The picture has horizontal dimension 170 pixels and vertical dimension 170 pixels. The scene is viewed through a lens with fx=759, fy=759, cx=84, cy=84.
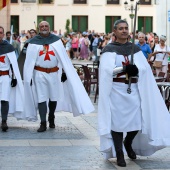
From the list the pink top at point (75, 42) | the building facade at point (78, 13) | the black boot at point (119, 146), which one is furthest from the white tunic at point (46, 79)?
the building facade at point (78, 13)

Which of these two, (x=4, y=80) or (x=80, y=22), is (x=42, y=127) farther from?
(x=80, y=22)

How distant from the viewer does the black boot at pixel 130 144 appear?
9.71 m

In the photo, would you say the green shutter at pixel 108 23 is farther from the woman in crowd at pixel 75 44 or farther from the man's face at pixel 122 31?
the man's face at pixel 122 31

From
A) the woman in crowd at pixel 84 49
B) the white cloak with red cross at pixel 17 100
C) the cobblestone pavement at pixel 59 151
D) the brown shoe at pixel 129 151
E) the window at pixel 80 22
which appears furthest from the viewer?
the window at pixel 80 22

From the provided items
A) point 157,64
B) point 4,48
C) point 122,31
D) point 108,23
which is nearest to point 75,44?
point 108,23

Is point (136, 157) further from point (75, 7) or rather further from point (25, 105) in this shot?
point (75, 7)

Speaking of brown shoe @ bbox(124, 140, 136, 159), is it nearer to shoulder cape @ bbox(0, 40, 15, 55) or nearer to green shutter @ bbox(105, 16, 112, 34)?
shoulder cape @ bbox(0, 40, 15, 55)

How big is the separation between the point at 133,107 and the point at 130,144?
0.55 metres

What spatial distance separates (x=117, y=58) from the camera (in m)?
9.67

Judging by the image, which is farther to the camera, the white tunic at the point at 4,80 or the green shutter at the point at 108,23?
the green shutter at the point at 108,23

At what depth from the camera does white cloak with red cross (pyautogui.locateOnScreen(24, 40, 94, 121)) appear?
517 inches

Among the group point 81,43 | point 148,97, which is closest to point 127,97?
point 148,97

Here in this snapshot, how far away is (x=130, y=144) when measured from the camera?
9844 mm

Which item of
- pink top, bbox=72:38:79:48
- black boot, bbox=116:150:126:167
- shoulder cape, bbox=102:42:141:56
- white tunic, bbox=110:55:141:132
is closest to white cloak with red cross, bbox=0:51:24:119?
shoulder cape, bbox=102:42:141:56
